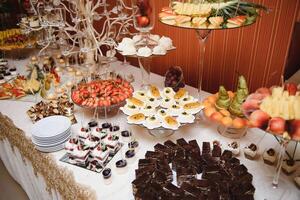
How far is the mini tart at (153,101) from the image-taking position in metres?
1.40

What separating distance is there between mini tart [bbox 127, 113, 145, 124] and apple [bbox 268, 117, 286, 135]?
58cm

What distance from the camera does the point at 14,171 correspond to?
188 cm

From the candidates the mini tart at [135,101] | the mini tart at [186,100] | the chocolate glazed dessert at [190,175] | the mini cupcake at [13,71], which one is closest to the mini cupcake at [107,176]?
the chocolate glazed dessert at [190,175]

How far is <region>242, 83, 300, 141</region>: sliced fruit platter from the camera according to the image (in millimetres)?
842

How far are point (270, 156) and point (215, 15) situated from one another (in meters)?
0.63

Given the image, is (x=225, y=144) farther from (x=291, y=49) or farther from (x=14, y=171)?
→ (x=14, y=171)

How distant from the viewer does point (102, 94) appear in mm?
1489

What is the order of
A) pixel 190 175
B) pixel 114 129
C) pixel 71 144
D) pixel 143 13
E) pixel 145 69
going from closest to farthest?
pixel 190 175 → pixel 71 144 → pixel 114 129 → pixel 143 13 → pixel 145 69

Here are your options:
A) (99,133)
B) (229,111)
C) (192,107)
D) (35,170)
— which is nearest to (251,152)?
(229,111)

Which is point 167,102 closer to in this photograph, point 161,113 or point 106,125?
point 161,113

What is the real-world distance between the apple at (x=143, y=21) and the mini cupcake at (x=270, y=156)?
0.87 meters

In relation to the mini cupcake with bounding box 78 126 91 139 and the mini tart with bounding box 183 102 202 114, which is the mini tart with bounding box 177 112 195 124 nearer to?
the mini tart with bounding box 183 102 202 114

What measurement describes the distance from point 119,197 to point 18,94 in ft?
3.48

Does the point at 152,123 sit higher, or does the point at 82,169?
the point at 152,123
